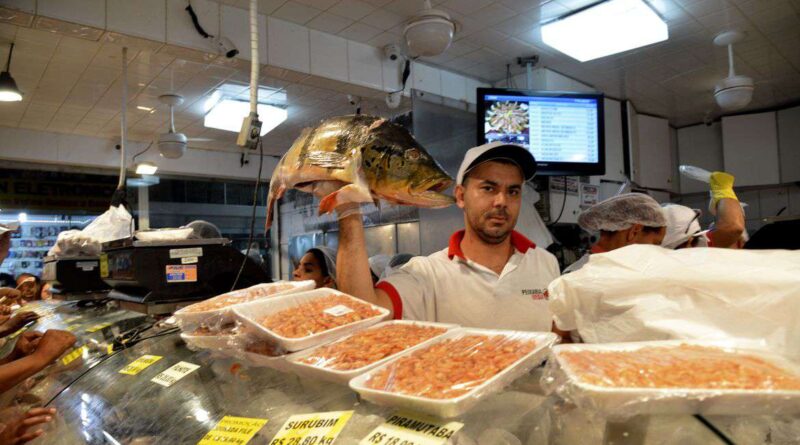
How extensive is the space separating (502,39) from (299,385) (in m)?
4.26

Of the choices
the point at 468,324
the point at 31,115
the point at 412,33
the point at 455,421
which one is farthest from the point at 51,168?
the point at 455,421

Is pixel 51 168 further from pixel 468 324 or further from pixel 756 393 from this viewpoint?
pixel 756 393

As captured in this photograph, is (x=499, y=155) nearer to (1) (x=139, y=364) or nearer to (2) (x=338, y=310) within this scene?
(2) (x=338, y=310)

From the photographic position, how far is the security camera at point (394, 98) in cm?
502

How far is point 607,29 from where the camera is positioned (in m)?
4.25

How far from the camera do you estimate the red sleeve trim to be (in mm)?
1817

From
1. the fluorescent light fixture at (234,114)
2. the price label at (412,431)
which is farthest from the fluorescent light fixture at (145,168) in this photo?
the price label at (412,431)

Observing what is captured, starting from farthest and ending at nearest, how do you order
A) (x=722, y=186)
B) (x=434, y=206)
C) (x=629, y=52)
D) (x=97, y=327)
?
(x=629, y=52), (x=722, y=186), (x=97, y=327), (x=434, y=206)

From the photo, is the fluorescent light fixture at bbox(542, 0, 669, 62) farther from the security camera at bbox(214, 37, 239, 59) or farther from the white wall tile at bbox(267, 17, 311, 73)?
the security camera at bbox(214, 37, 239, 59)

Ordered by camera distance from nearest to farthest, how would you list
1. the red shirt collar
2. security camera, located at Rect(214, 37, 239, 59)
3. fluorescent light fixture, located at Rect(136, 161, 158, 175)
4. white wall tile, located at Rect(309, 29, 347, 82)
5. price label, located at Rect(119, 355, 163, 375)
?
price label, located at Rect(119, 355, 163, 375) → the red shirt collar → security camera, located at Rect(214, 37, 239, 59) → white wall tile, located at Rect(309, 29, 347, 82) → fluorescent light fixture, located at Rect(136, 161, 158, 175)

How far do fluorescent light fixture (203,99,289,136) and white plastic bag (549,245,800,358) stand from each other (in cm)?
544

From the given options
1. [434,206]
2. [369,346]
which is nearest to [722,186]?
[434,206]

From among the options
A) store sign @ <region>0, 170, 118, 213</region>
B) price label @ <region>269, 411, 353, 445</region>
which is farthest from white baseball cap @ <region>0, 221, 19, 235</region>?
store sign @ <region>0, 170, 118, 213</region>

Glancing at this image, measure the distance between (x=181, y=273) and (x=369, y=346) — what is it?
1.49m
